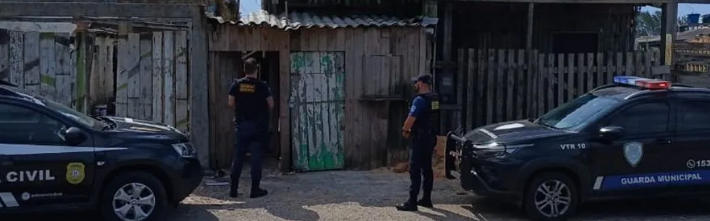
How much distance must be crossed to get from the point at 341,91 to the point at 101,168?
14.1 feet

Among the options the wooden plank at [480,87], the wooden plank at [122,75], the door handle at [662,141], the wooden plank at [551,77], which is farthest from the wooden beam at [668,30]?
the wooden plank at [122,75]

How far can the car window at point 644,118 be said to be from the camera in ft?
27.3

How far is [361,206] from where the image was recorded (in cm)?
902

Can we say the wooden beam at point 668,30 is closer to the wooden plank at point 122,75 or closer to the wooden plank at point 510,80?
the wooden plank at point 510,80

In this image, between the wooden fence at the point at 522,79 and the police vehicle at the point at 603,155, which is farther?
the wooden fence at the point at 522,79

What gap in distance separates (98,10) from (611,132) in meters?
6.59

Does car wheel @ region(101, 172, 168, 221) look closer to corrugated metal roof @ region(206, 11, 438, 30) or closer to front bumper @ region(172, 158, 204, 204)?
front bumper @ region(172, 158, 204, 204)

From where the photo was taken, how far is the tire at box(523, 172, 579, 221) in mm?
8141

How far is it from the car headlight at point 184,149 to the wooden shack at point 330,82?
2.63 meters

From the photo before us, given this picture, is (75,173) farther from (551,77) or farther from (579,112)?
(551,77)

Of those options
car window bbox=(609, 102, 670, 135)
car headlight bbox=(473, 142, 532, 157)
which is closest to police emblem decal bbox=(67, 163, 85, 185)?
car headlight bbox=(473, 142, 532, 157)

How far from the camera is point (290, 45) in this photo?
1098cm

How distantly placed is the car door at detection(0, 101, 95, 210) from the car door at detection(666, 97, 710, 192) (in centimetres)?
606

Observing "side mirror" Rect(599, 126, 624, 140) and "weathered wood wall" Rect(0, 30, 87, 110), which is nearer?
"side mirror" Rect(599, 126, 624, 140)
